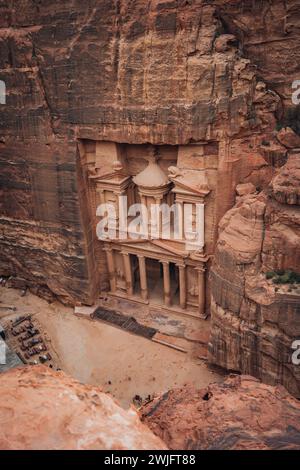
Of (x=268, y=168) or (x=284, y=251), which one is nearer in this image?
(x=284, y=251)

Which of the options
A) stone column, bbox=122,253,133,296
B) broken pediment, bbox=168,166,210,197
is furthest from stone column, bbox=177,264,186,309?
broken pediment, bbox=168,166,210,197

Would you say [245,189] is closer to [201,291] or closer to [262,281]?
[262,281]

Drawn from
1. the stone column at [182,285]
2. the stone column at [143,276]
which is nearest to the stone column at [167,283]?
the stone column at [182,285]

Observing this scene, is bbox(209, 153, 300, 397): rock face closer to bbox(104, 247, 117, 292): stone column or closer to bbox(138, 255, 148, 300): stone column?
bbox(138, 255, 148, 300): stone column

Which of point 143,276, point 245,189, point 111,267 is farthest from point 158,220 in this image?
point 245,189

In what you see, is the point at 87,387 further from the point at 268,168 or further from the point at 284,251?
the point at 268,168

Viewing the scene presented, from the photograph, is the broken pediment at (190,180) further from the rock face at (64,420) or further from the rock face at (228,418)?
the rock face at (64,420)

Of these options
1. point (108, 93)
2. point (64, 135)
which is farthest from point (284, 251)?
point (64, 135)
